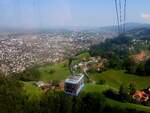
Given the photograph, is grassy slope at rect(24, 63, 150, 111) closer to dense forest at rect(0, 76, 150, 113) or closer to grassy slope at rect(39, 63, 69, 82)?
grassy slope at rect(39, 63, 69, 82)

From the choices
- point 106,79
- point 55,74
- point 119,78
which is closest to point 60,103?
point 106,79

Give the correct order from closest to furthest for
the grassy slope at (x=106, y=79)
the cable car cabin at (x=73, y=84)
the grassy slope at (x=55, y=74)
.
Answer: the cable car cabin at (x=73, y=84), the grassy slope at (x=106, y=79), the grassy slope at (x=55, y=74)

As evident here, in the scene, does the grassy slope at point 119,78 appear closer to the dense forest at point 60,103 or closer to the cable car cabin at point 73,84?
the dense forest at point 60,103

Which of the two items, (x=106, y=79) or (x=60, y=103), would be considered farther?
(x=106, y=79)

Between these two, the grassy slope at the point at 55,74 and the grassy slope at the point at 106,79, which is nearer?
the grassy slope at the point at 106,79

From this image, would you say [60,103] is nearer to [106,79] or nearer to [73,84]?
[73,84]

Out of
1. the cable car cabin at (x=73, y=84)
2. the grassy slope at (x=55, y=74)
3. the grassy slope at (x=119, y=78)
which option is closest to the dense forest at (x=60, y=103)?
the cable car cabin at (x=73, y=84)

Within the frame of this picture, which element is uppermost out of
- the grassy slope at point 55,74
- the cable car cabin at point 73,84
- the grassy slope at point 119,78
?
the cable car cabin at point 73,84

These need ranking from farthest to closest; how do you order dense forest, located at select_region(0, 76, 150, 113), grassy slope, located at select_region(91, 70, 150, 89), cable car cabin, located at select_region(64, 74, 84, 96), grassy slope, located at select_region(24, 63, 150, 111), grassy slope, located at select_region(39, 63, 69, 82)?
grassy slope, located at select_region(39, 63, 69, 82) → grassy slope, located at select_region(91, 70, 150, 89) → grassy slope, located at select_region(24, 63, 150, 111) → dense forest, located at select_region(0, 76, 150, 113) → cable car cabin, located at select_region(64, 74, 84, 96)

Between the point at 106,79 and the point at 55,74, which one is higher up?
the point at 55,74

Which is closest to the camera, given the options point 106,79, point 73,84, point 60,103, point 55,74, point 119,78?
point 73,84

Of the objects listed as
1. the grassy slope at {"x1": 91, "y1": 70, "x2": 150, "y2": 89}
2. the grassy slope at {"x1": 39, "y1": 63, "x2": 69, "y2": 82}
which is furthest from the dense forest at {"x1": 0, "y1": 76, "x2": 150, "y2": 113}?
the grassy slope at {"x1": 39, "y1": 63, "x2": 69, "y2": 82}
